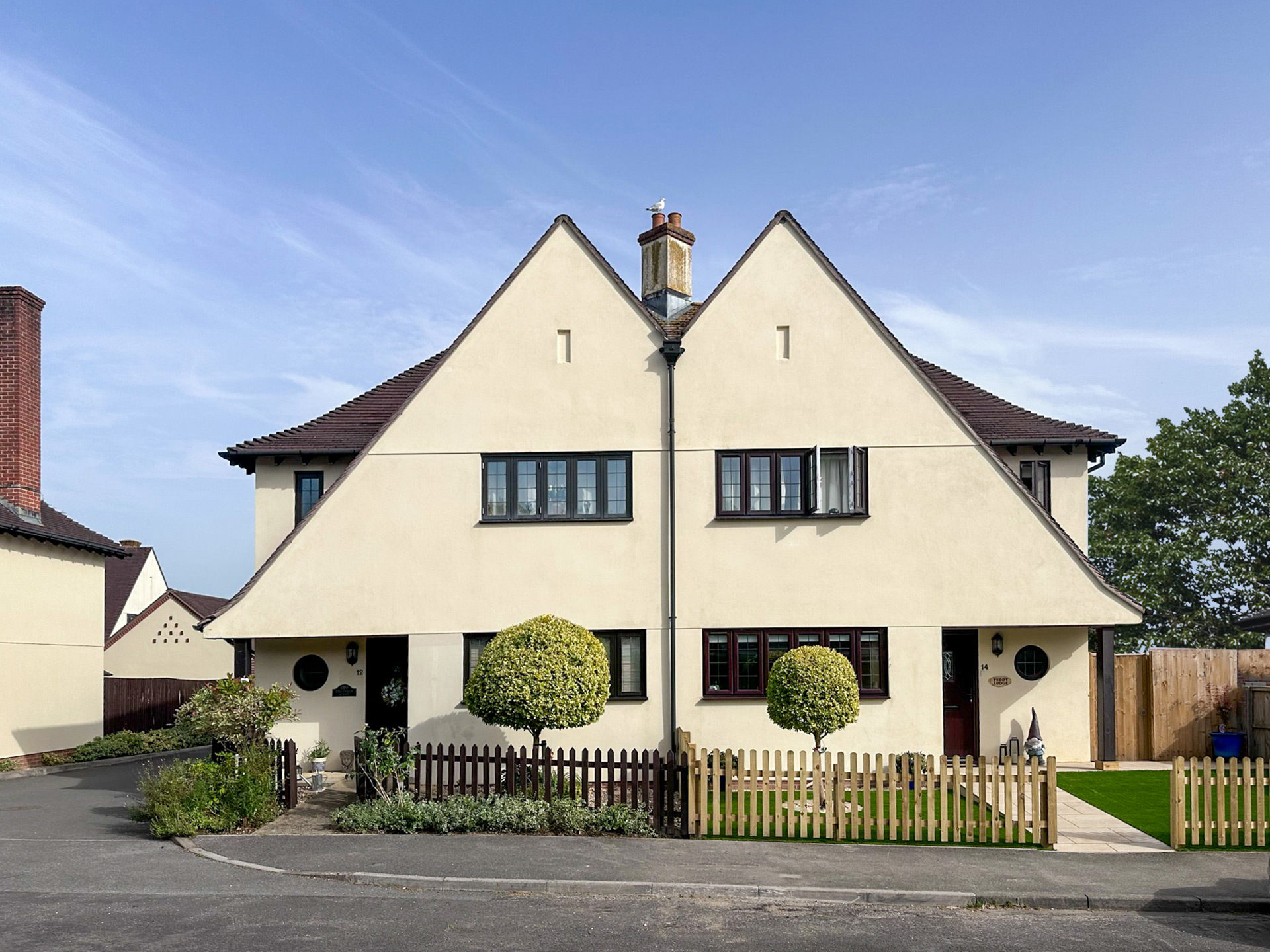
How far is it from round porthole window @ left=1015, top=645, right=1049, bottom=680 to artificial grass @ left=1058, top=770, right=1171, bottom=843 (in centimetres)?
191

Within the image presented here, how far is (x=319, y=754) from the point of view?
20.5 m

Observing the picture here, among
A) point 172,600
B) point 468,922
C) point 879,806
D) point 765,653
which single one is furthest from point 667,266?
point 172,600

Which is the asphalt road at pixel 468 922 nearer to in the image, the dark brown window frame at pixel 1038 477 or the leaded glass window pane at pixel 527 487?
the leaded glass window pane at pixel 527 487

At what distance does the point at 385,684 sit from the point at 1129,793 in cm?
1333

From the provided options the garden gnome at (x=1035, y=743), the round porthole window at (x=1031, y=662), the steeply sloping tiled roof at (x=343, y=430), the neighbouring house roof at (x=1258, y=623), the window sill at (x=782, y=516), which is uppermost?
the steeply sloping tiled roof at (x=343, y=430)

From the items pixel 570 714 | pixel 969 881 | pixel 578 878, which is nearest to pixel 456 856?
pixel 578 878

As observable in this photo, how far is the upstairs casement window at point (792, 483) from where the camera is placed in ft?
65.1

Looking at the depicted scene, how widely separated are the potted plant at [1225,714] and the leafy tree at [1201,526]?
19941mm

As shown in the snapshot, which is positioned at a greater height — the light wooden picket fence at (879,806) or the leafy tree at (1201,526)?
the leafy tree at (1201,526)

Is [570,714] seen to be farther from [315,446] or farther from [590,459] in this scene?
[315,446]

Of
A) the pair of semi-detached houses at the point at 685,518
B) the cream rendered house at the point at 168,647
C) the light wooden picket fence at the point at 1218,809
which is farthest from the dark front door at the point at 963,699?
the cream rendered house at the point at 168,647

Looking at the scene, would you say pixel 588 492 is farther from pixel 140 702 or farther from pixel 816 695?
A: pixel 140 702

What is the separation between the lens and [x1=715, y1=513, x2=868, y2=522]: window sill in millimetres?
19781

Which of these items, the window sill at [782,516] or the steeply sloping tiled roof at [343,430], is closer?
the window sill at [782,516]
